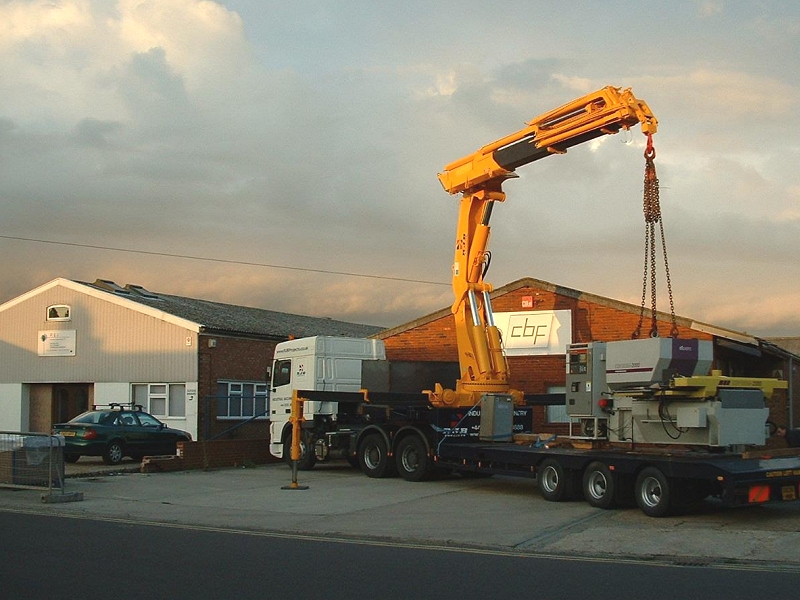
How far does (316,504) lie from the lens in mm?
16672

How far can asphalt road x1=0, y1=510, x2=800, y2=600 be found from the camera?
29.1 ft

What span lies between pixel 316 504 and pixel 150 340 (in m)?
15.8

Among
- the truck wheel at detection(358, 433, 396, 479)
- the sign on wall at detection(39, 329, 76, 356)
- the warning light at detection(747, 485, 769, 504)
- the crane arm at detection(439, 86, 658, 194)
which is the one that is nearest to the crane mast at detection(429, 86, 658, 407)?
the crane arm at detection(439, 86, 658, 194)

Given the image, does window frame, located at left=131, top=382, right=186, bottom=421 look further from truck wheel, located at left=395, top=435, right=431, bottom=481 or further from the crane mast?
the crane mast

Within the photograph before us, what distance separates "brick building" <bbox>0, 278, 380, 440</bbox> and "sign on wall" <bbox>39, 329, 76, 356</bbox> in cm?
3

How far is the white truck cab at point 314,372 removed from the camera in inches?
949

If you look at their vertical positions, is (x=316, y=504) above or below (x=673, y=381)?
below

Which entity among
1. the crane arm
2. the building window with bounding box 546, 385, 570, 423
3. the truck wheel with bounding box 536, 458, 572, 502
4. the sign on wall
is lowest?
A: the truck wheel with bounding box 536, 458, 572, 502

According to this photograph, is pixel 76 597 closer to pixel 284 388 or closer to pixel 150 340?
pixel 284 388

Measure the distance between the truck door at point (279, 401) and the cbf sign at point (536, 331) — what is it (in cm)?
622

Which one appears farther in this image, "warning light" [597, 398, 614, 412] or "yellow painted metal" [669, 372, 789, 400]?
"warning light" [597, 398, 614, 412]

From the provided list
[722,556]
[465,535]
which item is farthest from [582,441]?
[722,556]

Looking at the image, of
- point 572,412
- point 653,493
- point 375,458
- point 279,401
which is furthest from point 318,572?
point 279,401

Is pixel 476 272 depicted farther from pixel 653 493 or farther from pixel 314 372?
pixel 653 493
